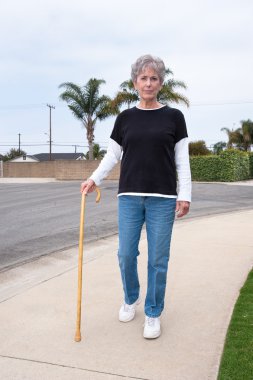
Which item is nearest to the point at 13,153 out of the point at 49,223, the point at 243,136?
the point at 243,136

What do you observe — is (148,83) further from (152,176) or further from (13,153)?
(13,153)

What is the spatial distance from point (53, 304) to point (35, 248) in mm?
2829

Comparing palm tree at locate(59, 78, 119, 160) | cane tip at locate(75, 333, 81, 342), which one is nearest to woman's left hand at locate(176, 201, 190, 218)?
cane tip at locate(75, 333, 81, 342)

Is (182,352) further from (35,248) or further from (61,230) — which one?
(61,230)

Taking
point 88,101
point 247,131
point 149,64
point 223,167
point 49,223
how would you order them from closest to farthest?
point 149,64
point 49,223
point 223,167
point 88,101
point 247,131

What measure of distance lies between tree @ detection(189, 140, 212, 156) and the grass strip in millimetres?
36977

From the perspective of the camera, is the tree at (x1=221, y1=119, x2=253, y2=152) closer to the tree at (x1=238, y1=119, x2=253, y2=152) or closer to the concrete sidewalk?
the tree at (x1=238, y1=119, x2=253, y2=152)

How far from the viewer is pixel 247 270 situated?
5.07 metres

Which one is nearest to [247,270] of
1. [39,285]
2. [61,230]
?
[39,285]

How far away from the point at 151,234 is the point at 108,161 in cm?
68

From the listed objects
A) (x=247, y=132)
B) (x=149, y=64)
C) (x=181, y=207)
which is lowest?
(x=181, y=207)

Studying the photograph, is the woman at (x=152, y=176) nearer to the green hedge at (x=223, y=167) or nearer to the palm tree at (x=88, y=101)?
the green hedge at (x=223, y=167)

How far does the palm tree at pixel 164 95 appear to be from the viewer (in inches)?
1166

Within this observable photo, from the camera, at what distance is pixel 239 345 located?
3.04 metres
